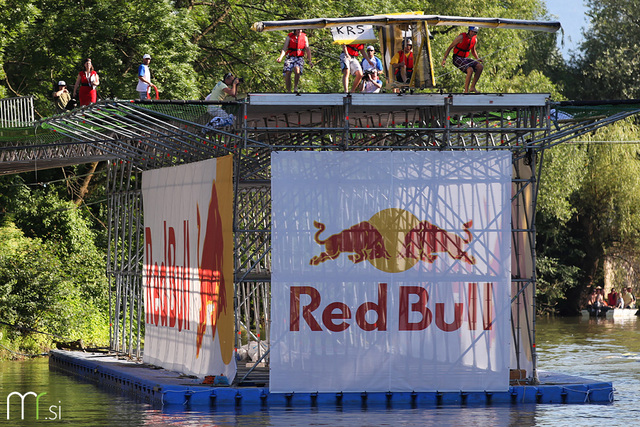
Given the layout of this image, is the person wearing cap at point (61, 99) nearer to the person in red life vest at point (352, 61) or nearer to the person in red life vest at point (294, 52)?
the person in red life vest at point (294, 52)

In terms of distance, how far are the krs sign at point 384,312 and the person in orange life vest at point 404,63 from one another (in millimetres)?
3924

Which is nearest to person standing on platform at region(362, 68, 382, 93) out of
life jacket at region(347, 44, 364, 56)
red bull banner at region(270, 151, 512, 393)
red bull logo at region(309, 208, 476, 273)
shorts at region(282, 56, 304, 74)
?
life jacket at region(347, 44, 364, 56)

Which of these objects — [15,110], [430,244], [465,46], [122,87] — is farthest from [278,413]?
[122,87]

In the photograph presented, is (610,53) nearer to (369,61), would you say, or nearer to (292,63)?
(369,61)

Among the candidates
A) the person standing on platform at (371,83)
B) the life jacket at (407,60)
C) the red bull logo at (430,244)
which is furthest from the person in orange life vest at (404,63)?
the red bull logo at (430,244)

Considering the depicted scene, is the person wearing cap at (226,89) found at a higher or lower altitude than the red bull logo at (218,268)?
higher

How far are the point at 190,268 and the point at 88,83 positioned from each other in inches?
180

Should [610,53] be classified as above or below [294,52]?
above

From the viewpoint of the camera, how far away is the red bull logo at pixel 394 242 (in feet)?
64.6

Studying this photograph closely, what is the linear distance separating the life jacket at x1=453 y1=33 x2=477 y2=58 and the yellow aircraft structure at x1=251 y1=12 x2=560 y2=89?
0.28m

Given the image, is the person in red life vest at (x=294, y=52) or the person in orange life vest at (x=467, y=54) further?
the person in red life vest at (x=294, y=52)

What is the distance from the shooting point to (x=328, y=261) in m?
19.7

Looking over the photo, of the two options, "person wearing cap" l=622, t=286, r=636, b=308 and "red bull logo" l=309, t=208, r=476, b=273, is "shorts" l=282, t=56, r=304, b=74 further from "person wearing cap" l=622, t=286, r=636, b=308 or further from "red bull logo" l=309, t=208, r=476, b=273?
"person wearing cap" l=622, t=286, r=636, b=308

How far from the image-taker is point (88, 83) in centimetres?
2352
